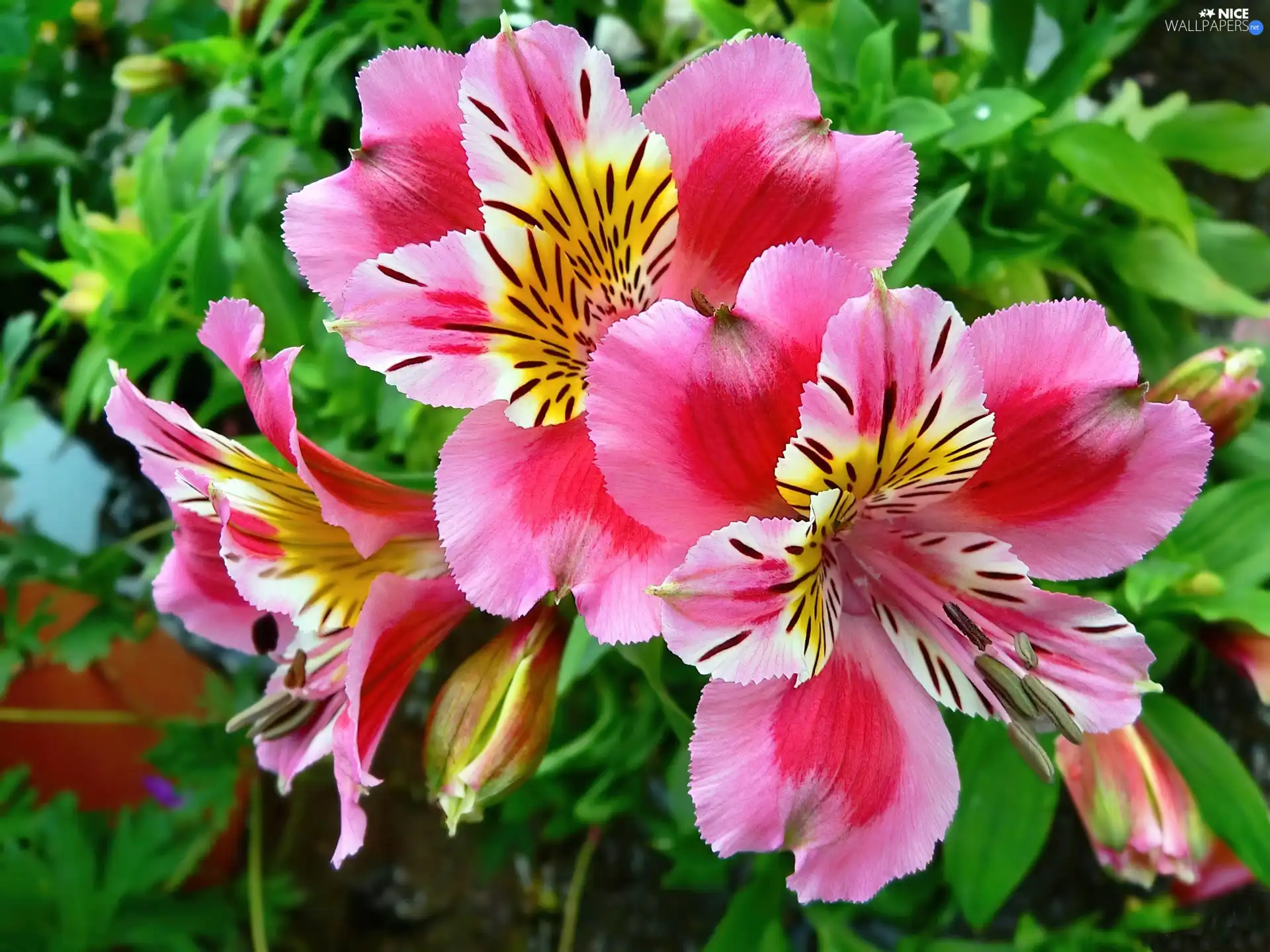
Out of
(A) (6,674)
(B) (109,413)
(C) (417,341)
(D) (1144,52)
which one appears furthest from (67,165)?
(D) (1144,52)

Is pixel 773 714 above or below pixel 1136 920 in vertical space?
above

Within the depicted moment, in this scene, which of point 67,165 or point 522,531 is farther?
point 67,165

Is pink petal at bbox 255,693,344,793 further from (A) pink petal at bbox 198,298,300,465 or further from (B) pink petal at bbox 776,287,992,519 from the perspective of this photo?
(B) pink petal at bbox 776,287,992,519

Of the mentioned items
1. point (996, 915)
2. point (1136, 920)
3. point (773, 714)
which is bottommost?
point (996, 915)

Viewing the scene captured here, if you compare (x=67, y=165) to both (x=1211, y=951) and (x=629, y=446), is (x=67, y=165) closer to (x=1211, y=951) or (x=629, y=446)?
(x=629, y=446)

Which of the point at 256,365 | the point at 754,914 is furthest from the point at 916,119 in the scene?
the point at 754,914

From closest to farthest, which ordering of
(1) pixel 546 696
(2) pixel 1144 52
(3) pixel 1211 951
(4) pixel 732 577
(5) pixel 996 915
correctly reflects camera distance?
(4) pixel 732 577, (1) pixel 546 696, (3) pixel 1211 951, (5) pixel 996 915, (2) pixel 1144 52

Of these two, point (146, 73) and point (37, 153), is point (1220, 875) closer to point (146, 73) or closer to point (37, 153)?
point (146, 73)
